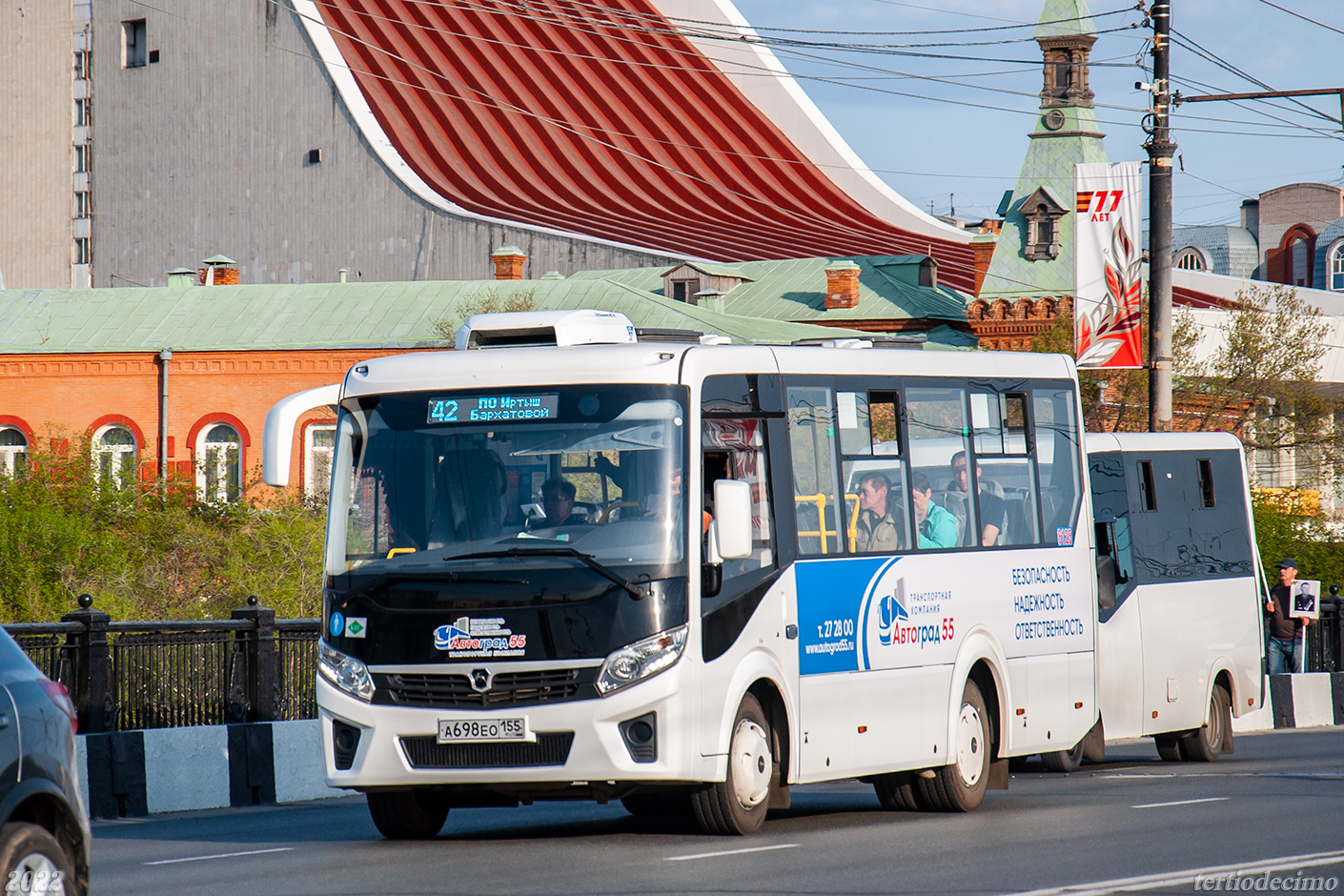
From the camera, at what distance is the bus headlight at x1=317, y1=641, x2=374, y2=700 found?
10898mm

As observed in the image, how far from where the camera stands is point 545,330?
12.3m

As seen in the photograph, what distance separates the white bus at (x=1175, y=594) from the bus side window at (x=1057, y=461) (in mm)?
3285

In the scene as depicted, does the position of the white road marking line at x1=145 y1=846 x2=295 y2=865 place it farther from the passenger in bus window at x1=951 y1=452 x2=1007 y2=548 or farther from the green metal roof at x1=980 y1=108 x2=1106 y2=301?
the green metal roof at x1=980 y1=108 x2=1106 y2=301

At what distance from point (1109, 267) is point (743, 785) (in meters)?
15.5

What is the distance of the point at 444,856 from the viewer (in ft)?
34.1

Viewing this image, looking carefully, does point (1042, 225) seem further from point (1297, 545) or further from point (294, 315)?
point (294, 315)

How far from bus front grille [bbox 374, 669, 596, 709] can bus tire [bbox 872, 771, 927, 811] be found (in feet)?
11.1

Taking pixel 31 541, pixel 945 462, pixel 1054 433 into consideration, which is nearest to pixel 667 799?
pixel 945 462

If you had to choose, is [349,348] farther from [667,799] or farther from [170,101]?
[667,799]

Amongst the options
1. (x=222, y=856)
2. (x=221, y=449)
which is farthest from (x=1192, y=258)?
(x=222, y=856)

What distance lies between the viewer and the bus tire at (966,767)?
13.0m

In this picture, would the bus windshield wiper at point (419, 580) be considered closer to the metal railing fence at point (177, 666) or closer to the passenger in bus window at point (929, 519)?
the passenger in bus window at point (929, 519)

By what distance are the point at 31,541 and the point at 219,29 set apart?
48.8 m

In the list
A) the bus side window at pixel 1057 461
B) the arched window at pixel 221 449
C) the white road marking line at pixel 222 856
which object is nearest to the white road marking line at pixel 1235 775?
the bus side window at pixel 1057 461
